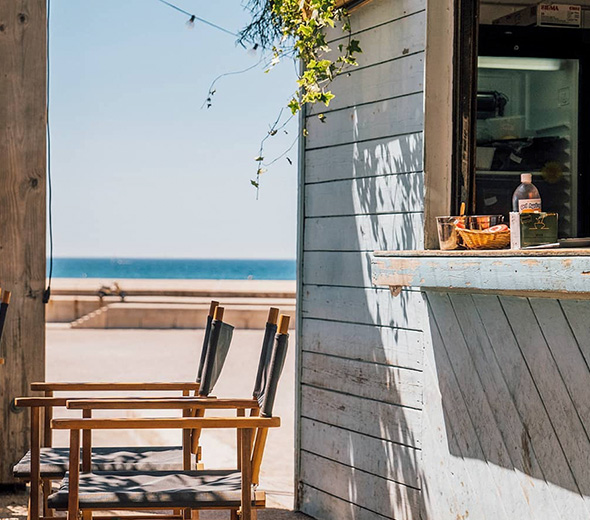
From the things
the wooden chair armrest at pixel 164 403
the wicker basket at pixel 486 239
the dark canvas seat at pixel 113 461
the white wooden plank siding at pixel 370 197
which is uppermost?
the white wooden plank siding at pixel 370 197

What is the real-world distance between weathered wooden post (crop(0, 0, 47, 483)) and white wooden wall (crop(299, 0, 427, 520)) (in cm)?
127

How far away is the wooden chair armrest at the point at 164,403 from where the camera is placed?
288 cm

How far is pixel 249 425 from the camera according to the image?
2.68 meters

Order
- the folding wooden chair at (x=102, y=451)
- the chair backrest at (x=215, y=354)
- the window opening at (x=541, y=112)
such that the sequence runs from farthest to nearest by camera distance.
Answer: the window opening at (x=541, y=112) < the chair backrest at (x=215, y=354) < the folding wooden chair at (x=102, y=451)

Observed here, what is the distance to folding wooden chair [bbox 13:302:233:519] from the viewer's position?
9.88 ft

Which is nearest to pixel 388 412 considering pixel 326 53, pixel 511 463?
pixel 511 463

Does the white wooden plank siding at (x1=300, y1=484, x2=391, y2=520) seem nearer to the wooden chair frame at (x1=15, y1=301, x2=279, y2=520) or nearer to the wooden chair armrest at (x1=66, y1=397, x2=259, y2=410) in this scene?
the wooden chair frame at (x1=15, y1=301, x2=279, y2=520)

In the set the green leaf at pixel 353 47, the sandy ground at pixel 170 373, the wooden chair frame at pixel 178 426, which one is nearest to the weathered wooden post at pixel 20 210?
the sandy ground at pixel 170 373

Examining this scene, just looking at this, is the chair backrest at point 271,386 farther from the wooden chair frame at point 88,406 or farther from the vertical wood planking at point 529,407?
the vertical wood planking at point 529,407

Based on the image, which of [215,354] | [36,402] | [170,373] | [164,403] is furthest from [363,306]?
[170,373]

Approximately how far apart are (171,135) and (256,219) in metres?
9.93

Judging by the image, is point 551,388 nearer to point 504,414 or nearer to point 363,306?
point 504,414

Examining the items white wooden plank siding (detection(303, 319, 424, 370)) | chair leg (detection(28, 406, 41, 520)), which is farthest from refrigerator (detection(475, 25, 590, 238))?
chair leg (detection(28, 406, 41, 520))

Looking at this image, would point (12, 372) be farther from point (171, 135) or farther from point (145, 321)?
point (171, 135)
